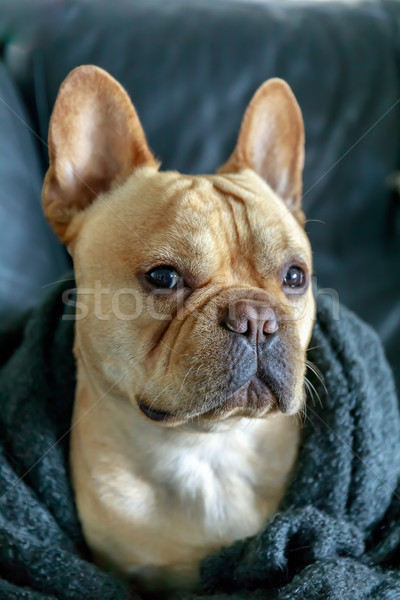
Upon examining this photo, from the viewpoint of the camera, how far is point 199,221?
3.07 feet

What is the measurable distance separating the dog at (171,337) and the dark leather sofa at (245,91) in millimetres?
531

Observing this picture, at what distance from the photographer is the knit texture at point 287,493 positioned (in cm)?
88

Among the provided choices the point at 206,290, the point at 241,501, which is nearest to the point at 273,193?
the point at 206,290

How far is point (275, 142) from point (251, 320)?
1.80 feet

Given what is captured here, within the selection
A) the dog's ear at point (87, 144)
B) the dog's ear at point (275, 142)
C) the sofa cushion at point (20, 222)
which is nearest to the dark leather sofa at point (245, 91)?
the sofa cushion at point (20, 222)

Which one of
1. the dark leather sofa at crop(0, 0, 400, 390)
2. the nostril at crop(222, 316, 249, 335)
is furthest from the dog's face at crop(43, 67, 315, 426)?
the dark leather sofa at crop(0, 0, 400, 390)

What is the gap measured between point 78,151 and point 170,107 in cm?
66

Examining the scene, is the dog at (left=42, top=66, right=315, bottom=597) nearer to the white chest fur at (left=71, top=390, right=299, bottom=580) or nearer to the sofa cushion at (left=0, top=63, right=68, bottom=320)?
the white chest fur at (left=71, top=390, right=299, bottom=580)

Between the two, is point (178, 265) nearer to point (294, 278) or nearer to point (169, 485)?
point (294, 278)

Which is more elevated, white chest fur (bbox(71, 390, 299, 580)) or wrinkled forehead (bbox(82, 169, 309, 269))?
wrinkled forehead (bbox(82, 169, 309, 269))

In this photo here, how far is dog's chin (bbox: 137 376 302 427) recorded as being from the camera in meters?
0.83

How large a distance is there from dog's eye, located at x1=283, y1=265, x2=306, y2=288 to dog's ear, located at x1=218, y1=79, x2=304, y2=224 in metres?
0.22

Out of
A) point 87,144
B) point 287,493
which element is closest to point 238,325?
point 287,493

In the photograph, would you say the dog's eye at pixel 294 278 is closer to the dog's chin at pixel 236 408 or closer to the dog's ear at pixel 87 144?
the dog's chin at pixel 236 408
